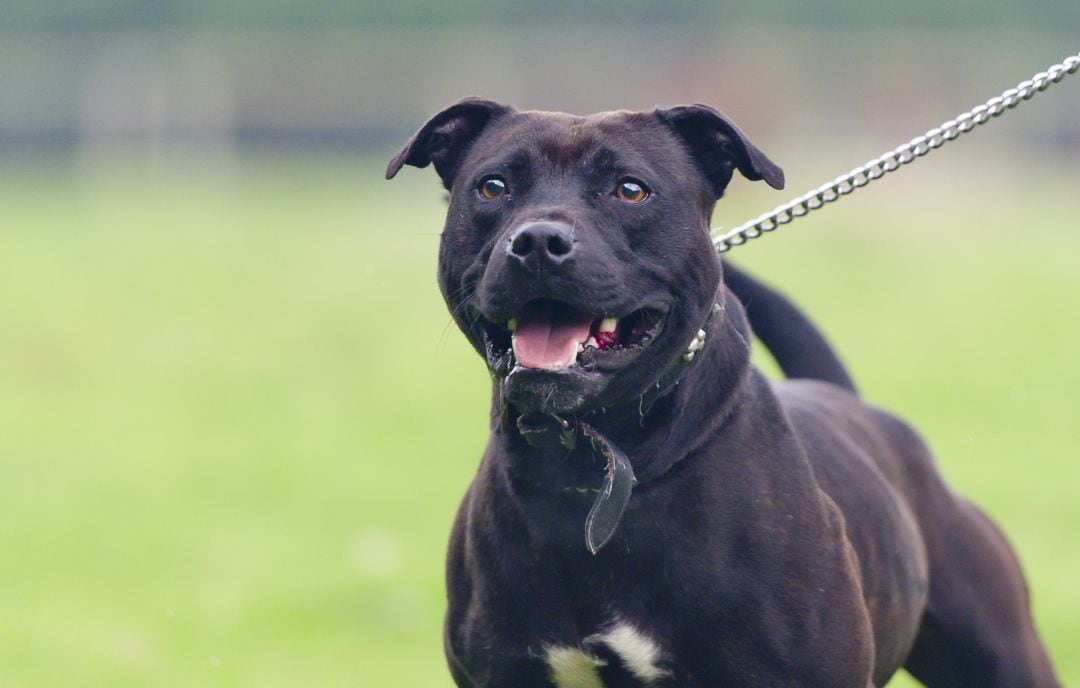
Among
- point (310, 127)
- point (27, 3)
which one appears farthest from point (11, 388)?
point (27, 3)

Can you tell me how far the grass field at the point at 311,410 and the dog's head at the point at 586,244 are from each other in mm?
3117

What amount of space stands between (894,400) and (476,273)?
916 centimetres

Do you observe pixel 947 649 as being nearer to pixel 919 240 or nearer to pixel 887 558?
pixel 887 558

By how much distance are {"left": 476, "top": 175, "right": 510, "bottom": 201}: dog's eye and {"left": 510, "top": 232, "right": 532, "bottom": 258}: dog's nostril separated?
0.33m

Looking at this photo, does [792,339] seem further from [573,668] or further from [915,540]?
[573,668]

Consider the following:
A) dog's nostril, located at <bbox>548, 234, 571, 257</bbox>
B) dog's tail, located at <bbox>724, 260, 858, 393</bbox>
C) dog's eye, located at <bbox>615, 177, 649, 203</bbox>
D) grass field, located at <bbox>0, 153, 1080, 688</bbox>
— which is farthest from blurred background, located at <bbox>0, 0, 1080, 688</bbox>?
dog's nostril, located at <bbox>548, 234, 571, 257</bbox>

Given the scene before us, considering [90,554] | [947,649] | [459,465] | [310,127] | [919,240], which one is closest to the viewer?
[947,649]

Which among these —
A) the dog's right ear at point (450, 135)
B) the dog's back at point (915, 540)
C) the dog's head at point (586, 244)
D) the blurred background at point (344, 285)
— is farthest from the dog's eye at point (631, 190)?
the blurred background at point (344, 285)

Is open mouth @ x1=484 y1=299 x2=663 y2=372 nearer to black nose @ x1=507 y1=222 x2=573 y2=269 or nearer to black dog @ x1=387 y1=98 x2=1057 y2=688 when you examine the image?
black dog @ x1=387 y1=98 x2=1057 y2=688

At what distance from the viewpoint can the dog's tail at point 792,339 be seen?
5.59 m

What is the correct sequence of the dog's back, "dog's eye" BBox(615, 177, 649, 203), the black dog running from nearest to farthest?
1. the black dog
2. "dog's eye" BBox(615, 177, 649, 203)
3. the dog's back

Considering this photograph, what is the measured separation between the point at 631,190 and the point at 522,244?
0.34 metres

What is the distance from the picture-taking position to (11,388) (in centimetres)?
1488

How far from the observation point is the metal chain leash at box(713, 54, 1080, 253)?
16.7 ft
